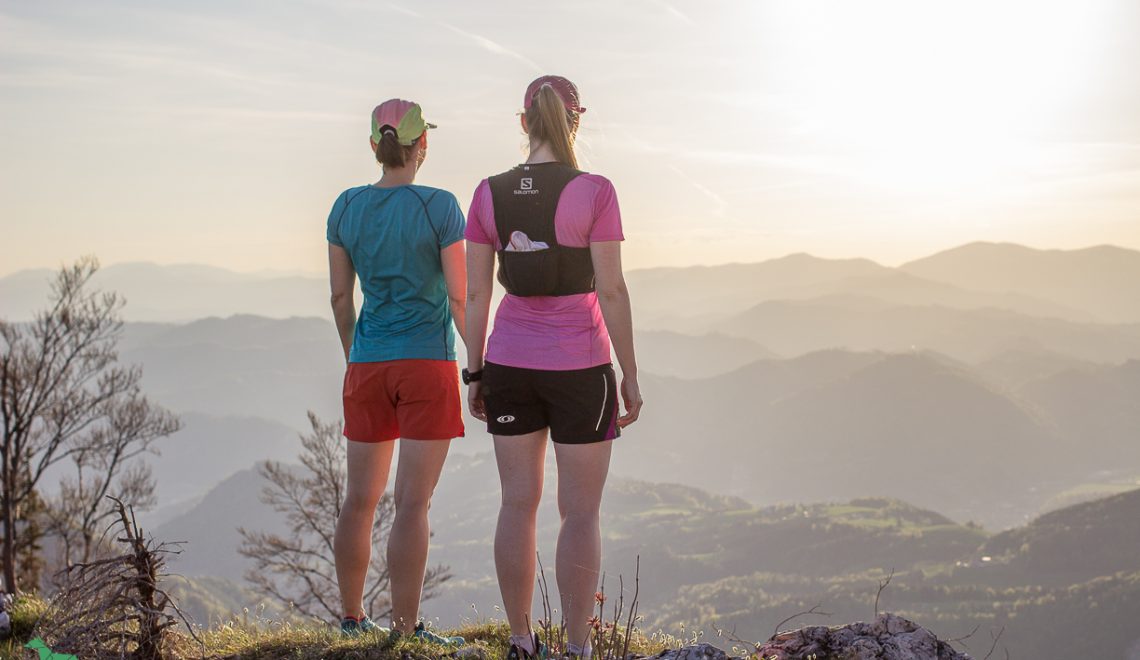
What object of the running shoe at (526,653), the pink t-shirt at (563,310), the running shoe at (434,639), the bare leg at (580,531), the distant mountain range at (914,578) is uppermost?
the pink t-shirt at (563,310)

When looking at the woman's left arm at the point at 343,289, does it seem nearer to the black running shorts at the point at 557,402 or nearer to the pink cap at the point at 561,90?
the black running shorts at the point at 557,402

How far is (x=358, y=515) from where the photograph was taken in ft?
15.1

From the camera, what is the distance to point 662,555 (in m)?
191

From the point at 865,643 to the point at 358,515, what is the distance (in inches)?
97.5

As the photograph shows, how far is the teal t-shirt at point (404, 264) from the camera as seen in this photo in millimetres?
4367

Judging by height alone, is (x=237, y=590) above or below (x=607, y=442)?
below

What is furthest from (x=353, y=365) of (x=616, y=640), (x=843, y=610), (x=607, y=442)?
(x=843, y=610)

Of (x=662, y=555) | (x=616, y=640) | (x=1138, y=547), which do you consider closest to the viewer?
(x=616, y=640)

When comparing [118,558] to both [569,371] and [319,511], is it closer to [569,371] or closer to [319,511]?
[569,371]

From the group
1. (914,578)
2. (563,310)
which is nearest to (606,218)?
(563,310)

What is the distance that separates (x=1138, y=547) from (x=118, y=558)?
604ft

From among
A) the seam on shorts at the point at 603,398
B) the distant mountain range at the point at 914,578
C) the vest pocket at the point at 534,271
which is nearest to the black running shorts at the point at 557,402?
the seam on shorts at the point at 603,398

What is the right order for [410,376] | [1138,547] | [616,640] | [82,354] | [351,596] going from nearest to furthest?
[616,640], [410,376], [351,596], [82,354], [1138,547]

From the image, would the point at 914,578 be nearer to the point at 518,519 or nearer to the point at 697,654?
the point at 518,519
